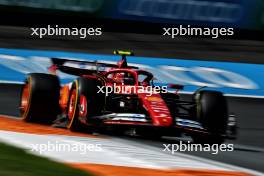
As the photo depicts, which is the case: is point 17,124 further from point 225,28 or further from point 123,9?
point 225,28

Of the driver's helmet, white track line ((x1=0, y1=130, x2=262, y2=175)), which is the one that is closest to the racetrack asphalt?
the driver's helmet

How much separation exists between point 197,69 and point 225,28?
4.90 meters

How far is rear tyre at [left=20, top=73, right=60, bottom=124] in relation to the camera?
10469 mm

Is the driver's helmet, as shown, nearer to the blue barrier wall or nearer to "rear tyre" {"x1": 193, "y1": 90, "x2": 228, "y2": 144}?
"rear tyre" {"x1": 193, "y1": 90, "x2": 228, "y2": 144}

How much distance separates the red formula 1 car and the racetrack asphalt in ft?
1.70

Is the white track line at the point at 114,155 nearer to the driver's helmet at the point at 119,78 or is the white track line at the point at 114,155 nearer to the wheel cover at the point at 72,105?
the wheel cover at the point at 72,105

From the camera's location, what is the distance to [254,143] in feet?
37.5

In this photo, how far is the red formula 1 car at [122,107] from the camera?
32.9ft

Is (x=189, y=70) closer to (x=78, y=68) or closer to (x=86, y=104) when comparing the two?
(x=78, y=68)

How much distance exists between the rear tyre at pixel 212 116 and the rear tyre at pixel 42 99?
73.8 inches

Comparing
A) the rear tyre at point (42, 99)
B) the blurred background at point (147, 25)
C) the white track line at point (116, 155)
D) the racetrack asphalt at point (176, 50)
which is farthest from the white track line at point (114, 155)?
the blurred background at point (147, 25)

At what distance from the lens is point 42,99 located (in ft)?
34.4

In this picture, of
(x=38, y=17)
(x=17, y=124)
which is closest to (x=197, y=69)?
(x=38, y=17)

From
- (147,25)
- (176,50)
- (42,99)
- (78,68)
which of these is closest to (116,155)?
(42,99)
